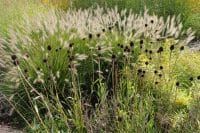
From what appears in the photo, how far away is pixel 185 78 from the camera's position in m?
6.49

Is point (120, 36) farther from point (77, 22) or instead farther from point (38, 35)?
point (38, 35)

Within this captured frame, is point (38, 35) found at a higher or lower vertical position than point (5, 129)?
higher

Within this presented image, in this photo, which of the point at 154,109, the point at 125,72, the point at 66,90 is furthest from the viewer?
the point at 66,90

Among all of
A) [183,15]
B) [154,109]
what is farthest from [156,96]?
[183,15]

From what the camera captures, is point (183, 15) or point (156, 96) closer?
point (156, 96)

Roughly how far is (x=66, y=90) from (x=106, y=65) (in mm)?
632

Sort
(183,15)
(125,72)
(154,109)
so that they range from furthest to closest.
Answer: (183,15)
(125,72)
(154,109)

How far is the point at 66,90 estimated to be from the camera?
6359mm

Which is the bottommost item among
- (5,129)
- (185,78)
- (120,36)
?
(5,129)

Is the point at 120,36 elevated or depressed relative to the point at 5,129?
elevated

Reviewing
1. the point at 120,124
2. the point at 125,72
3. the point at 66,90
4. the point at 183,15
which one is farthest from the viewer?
the point at 183,15

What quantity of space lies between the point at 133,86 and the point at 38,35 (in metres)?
1.52

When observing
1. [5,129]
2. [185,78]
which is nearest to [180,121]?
[185,78]

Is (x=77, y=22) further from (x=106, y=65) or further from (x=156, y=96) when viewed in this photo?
(x=156, y=96)
